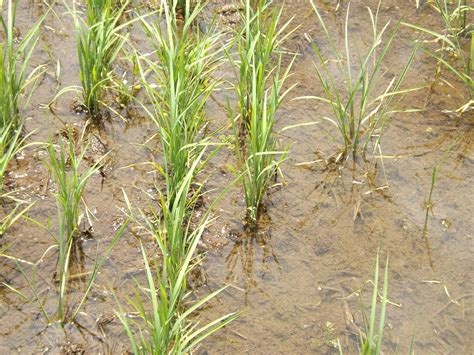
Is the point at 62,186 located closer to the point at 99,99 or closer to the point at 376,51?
the point at 99,99

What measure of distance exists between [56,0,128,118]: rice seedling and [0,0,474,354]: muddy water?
0.12 meters

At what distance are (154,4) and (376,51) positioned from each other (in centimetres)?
117

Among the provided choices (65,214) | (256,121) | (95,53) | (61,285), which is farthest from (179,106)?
(61,285)

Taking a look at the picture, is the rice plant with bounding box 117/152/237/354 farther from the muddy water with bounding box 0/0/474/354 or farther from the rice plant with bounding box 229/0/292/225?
the rice plant with bounding box 229/0/292/225

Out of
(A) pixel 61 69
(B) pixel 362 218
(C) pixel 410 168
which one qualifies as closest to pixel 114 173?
(A) pixel 61 69

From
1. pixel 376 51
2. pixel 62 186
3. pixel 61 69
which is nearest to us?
pixel 62 186

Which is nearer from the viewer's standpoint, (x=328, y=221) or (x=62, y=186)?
(x=62, y=186)

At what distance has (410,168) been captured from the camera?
10.2 feet

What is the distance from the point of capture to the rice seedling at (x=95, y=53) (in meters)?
3.07

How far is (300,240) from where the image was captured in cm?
285

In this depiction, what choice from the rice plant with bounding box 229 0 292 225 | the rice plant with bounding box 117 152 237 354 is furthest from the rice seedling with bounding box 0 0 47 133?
the rice plant with bounding box 229 0 292 225

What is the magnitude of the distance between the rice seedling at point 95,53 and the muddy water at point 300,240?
117mm

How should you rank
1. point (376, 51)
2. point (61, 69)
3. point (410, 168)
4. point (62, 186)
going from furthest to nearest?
point (376, 51) < point (61, 69) < point (410, 168) < point (62, 186)

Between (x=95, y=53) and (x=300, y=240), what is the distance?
1.16m
